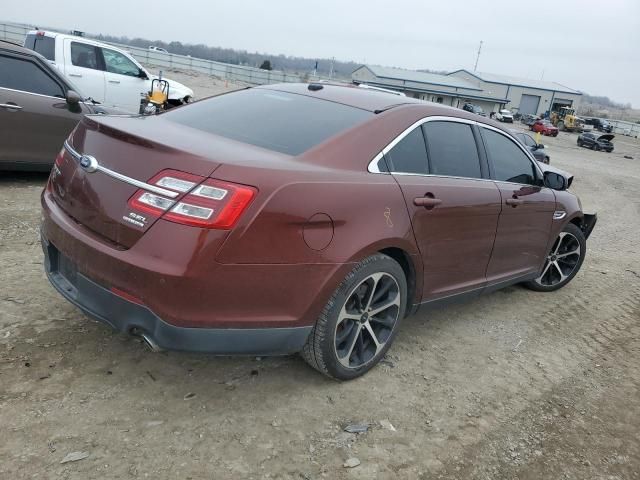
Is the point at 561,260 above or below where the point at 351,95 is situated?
below

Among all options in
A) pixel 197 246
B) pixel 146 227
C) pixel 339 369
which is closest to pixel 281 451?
pixel 339 369

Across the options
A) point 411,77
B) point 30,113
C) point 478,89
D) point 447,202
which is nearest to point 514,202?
point 447,202

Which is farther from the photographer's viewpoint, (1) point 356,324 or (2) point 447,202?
(2) point 447,202

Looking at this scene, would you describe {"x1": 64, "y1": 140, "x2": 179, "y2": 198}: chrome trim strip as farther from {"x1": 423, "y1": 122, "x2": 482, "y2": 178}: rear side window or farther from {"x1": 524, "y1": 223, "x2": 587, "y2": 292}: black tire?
{"x1": 524, "y1": 223, "x2": 587, "y2": 292}: black tire

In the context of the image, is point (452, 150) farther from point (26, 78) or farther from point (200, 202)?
point (26, 78)

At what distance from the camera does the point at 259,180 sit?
243 cm

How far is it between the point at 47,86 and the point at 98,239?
480cm

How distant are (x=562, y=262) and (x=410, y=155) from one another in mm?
2966

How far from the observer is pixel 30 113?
20.2ft

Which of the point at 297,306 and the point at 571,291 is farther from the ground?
the point at 297,306

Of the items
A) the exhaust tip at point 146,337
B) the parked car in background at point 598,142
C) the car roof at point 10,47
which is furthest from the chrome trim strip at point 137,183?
the parked car in background at point 598,142

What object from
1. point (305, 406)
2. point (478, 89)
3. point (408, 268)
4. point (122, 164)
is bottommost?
point (305, 406)

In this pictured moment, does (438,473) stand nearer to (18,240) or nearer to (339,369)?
(339,369)

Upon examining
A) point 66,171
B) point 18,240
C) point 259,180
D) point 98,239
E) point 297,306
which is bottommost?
point 18,240
